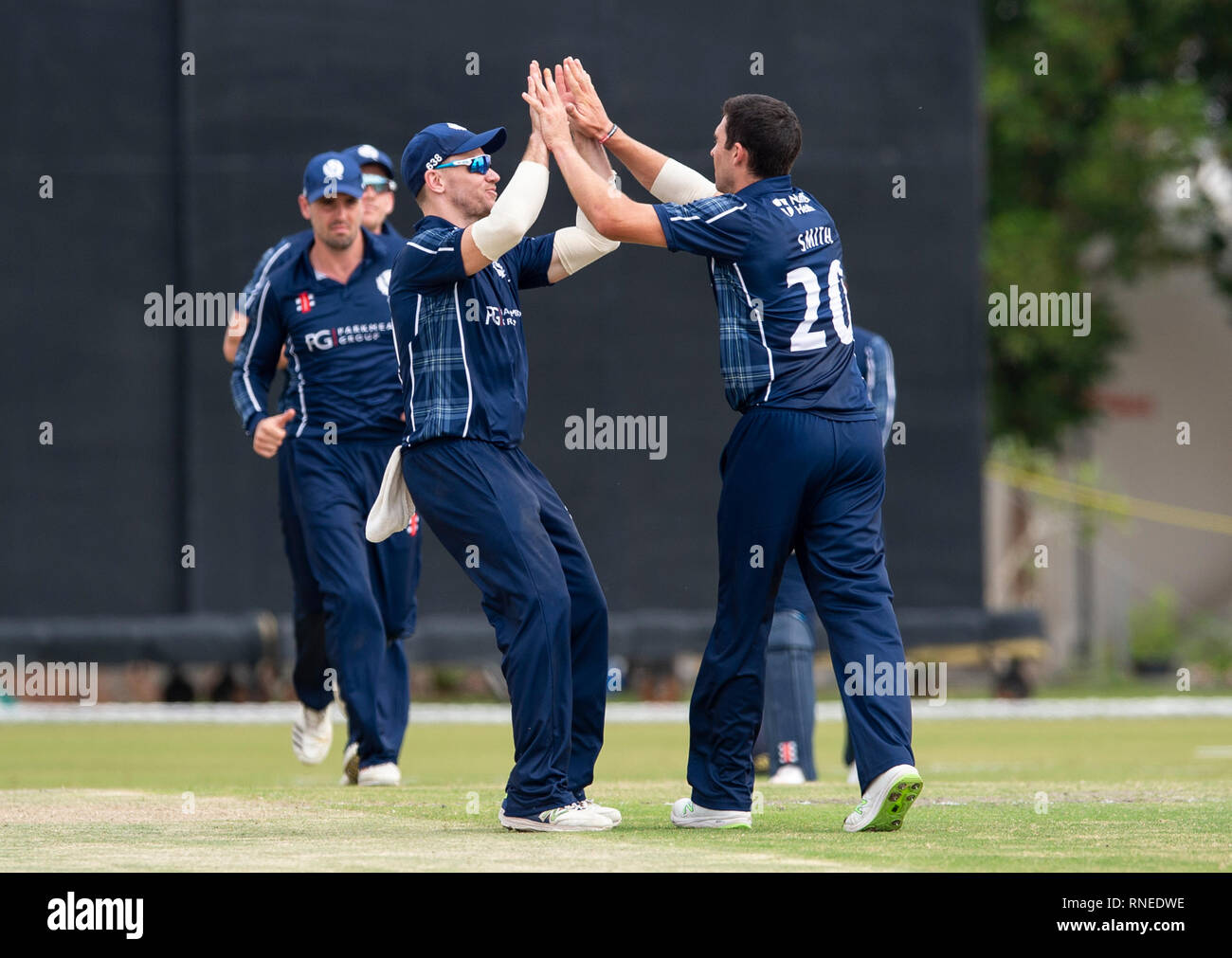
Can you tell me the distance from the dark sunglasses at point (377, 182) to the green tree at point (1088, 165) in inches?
519

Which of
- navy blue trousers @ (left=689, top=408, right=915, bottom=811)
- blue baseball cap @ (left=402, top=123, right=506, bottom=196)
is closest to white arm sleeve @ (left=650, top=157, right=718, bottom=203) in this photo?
blue baseball cap @ (left=402, top=123, right=506, bottom=196)

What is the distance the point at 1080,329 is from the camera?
74.4 feet

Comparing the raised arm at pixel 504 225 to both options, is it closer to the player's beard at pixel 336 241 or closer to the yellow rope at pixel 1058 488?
the player's beard at pixel 336 241

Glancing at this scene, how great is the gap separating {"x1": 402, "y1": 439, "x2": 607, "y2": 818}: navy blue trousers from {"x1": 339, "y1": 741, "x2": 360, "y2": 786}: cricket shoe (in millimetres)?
2329

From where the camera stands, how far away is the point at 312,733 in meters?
9.70

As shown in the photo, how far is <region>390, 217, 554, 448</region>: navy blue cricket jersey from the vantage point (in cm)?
639

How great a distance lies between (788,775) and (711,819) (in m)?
2.56

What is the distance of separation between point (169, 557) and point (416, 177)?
31.9 ft

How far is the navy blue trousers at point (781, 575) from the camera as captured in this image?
247 inches
